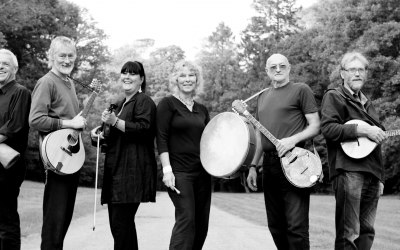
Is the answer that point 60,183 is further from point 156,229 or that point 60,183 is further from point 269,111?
point 156,229

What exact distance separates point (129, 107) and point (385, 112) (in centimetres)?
2699

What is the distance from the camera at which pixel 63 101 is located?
16.9 ft

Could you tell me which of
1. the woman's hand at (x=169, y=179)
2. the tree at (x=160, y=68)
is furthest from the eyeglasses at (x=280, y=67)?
the tree at (x=160, y=68)

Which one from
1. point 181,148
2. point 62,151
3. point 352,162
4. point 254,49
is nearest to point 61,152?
point 62,151

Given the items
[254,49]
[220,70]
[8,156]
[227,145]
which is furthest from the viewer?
[220,70]

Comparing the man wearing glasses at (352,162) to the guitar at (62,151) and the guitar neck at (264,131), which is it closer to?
the guitar neck at (264,131)

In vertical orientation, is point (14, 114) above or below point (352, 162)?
above

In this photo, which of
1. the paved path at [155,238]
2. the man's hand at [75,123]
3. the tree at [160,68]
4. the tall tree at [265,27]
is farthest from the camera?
the tree at [160,68]

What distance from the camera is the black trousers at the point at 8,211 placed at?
504cm

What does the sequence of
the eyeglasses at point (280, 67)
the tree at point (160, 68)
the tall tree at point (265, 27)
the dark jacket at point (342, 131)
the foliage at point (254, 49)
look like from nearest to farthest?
the dark jacket at point (342, 131), the eyeglasses at point (280, 67), the foliage at point (254, 49), the tall tree at point (265, 27), the tree at point (160, 68)

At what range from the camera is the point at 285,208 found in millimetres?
5246

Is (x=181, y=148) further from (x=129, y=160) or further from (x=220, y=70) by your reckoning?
(x=220, y=70)

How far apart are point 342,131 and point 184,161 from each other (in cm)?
159

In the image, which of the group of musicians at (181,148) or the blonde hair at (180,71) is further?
the blonde hair at (180,71)
